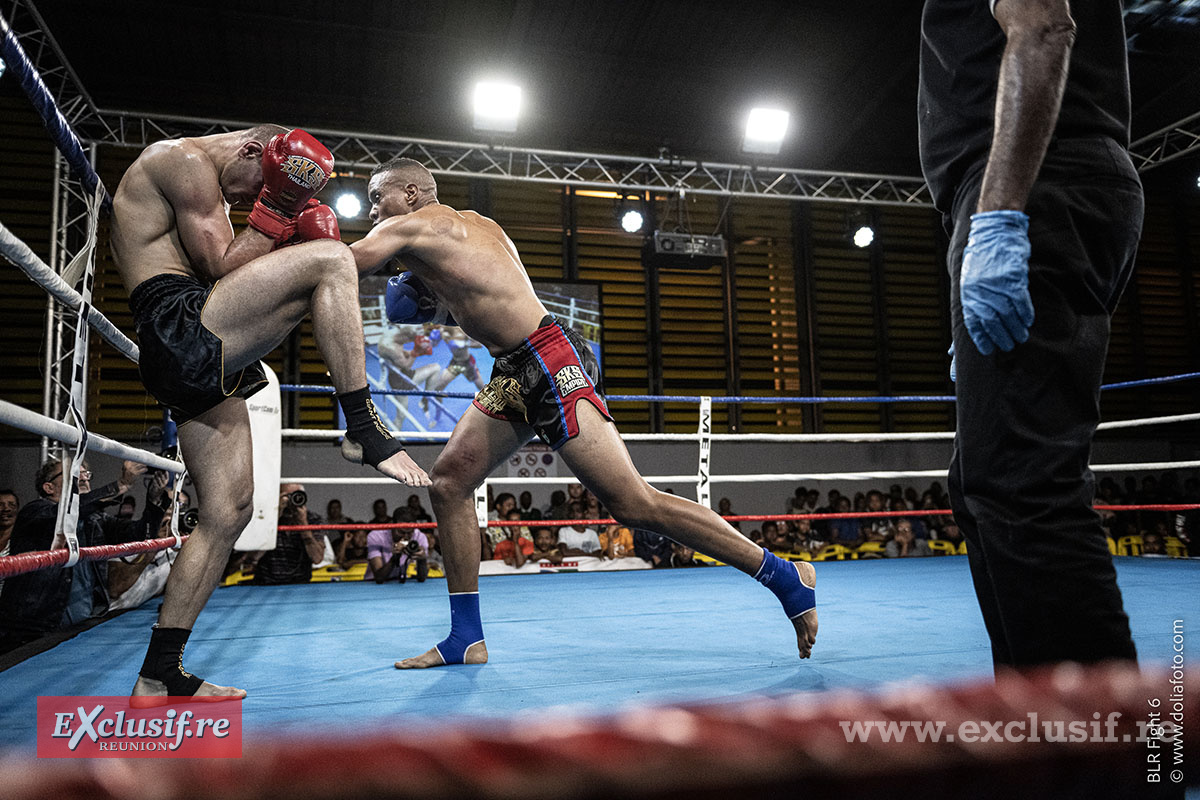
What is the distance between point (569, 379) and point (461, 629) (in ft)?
2.12

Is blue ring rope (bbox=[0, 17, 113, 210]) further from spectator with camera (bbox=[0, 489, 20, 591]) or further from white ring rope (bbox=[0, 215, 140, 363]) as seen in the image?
spectator with camera (bbox=[0, 489, 20, 591])

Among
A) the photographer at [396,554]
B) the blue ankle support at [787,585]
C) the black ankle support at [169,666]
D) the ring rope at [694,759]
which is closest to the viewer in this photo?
the ring rope at [694,759]

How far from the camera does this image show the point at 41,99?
162 cm

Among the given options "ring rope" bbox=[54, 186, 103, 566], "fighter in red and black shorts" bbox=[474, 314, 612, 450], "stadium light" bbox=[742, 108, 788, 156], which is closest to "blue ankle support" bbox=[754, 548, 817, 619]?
"fighter in red and black shorts" bbox=[474, 314, 612, 450]

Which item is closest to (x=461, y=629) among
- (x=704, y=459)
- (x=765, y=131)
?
(x=704, y=459)

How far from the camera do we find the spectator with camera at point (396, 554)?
4.18 meters

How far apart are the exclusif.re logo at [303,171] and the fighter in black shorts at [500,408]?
6.9 inches

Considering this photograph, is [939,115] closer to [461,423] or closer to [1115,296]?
[1115,296]

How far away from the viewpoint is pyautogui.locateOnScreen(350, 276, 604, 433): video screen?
6836mm

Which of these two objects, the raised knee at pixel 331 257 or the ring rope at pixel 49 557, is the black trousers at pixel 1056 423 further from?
the ring rope at pixel 49 557

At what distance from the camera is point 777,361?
858cm

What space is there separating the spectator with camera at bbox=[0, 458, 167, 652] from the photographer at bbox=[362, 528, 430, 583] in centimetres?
130

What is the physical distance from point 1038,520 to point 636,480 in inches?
39.5

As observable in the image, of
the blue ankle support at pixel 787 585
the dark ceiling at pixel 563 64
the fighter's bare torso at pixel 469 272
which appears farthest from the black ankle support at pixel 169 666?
the dark ceiling at pixel 563 64
